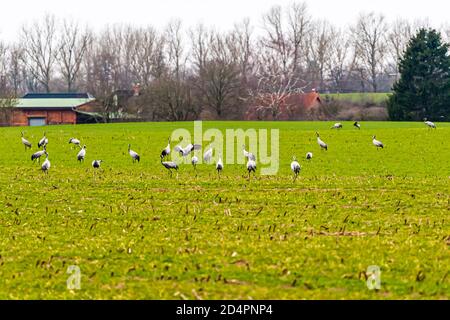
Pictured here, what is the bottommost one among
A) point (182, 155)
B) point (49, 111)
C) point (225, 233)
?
point (225, 233)

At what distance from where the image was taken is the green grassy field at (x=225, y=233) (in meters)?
10.5

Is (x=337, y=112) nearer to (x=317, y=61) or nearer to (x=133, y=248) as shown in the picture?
(x=317, y=61)

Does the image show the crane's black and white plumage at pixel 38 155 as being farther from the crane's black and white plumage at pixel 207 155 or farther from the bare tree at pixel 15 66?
the bare tree at pixel 15 66

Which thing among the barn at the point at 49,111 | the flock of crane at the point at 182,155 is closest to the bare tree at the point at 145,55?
the barn at the point at 49,111

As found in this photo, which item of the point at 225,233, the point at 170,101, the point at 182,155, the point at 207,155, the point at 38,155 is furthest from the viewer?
the point at 170,101

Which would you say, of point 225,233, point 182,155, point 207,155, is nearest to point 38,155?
point 182,155

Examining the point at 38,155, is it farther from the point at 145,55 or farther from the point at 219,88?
the point at 145,55

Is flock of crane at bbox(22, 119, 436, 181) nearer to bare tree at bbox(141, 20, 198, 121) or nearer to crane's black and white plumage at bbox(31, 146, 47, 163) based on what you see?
crane's black and white plumage at bbox(31, 146, 47, 163)

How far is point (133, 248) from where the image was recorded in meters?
13.3

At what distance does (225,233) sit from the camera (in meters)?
15.0

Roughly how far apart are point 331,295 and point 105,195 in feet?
44.5

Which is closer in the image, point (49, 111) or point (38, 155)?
point (38, 155)

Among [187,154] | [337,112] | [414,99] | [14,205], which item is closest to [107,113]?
[337,112]

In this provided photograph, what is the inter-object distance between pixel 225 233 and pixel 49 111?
324 ft
